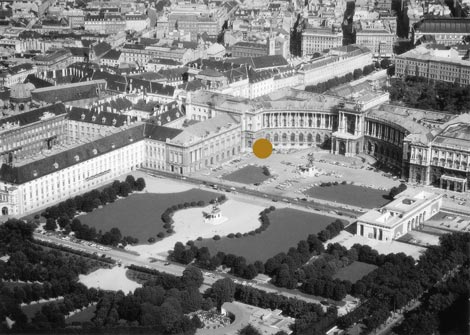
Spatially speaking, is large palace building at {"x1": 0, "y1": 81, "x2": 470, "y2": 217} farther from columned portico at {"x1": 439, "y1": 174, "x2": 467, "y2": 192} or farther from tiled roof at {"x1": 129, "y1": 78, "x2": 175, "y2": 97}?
Answer: tiled roof at {"x1": 129, "y1": 78, "x2": 175, "y2": 97}

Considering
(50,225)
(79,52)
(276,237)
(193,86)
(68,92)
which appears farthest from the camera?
(79,52)

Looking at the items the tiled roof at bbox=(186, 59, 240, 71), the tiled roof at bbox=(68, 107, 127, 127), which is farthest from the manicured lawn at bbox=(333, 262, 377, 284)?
the tiled roof at bbox=(186, 59, 240, 71)

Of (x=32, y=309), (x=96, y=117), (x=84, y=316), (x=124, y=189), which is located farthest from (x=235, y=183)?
(x=32, y=309)

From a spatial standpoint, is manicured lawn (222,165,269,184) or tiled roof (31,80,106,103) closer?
manicured lawn (222,165,269,184)

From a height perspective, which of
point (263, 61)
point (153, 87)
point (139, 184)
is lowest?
point (139, 184)

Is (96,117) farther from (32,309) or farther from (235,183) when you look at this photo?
(32,309)

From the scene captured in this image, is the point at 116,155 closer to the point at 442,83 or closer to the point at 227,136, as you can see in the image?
the point at 227,136
